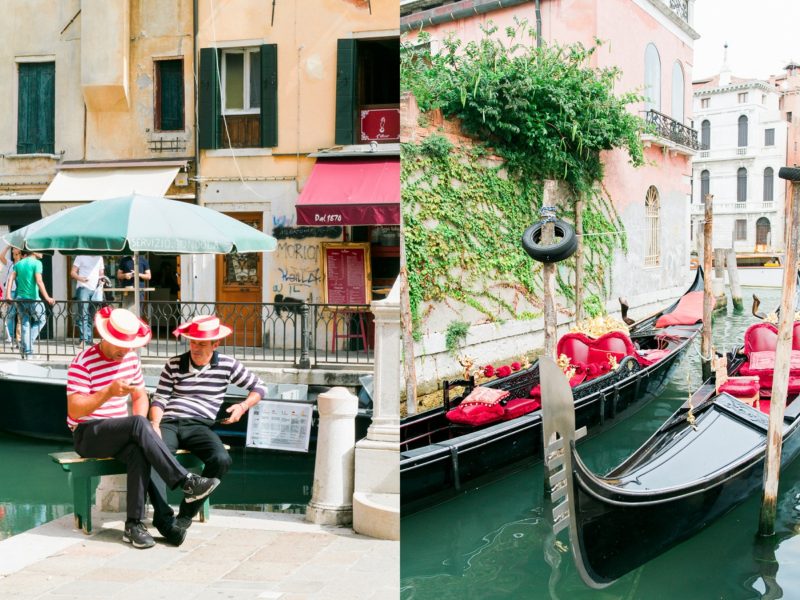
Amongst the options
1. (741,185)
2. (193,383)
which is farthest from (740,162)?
(193,383)

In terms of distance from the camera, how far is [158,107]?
183 cm

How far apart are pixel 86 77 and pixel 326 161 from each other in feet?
1.72

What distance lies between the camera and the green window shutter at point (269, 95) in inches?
71.5

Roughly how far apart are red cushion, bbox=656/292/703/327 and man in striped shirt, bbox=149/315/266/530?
33.8 inches

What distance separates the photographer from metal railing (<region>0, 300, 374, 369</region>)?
185cm

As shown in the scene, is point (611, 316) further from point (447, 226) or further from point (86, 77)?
point (86, 77)

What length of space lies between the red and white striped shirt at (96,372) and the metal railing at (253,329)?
11cm

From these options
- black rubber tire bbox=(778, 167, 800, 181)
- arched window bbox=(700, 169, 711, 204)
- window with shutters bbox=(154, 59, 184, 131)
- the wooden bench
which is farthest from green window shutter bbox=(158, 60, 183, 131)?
black rubber tire bbox=(778, 167, 800, 181)

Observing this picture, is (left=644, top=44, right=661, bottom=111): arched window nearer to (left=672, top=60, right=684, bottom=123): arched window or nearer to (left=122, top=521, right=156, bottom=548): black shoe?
(left=672, top=60, right=684, bottom=123): arched window

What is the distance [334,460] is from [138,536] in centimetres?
51

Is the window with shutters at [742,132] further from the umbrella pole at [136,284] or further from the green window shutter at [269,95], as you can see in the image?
the umbrella pole at [136,284]

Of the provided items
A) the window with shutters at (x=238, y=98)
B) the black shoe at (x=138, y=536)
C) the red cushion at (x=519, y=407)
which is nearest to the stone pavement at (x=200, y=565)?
the black shoe at (x=138, y=536)

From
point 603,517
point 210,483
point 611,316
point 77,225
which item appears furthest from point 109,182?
point 603,517

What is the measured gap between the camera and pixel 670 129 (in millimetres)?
1408
